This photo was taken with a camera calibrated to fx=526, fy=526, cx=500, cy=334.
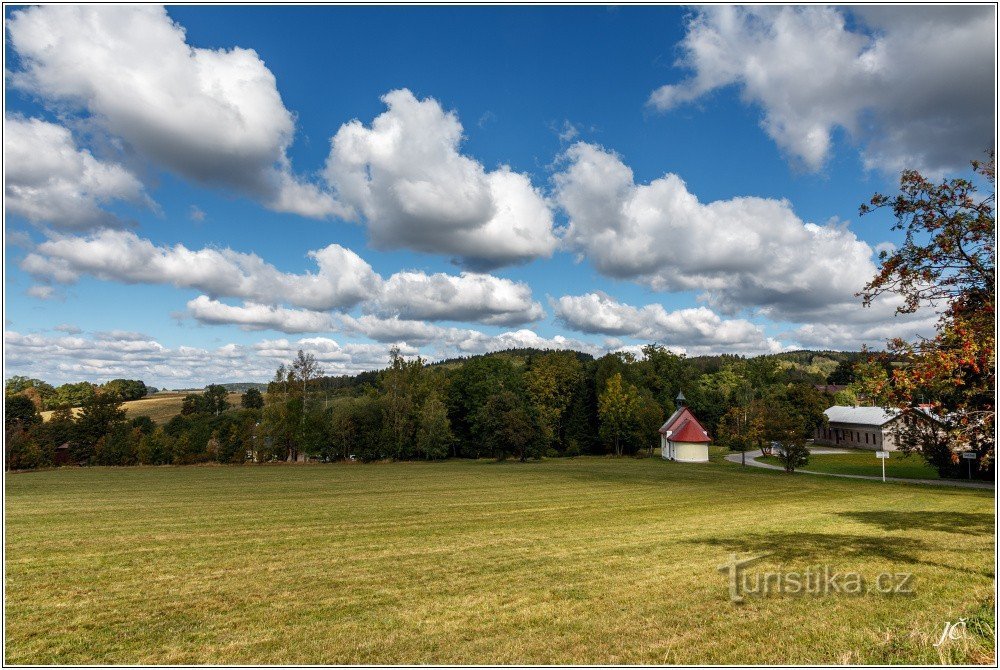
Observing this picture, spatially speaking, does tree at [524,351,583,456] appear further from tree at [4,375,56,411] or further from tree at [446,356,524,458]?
tree at [4,375,56,411]

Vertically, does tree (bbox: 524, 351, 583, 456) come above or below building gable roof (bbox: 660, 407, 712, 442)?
above

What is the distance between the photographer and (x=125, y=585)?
9484mm

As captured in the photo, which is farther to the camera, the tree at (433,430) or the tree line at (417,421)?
the tree at (433,430)

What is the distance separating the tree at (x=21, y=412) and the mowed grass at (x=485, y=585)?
153ft

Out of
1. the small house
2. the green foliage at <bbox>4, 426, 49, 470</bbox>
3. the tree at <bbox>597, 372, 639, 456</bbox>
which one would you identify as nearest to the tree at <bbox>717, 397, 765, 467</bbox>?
the small house

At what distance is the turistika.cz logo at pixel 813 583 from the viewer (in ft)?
25.7

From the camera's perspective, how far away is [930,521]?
1488 centimetres

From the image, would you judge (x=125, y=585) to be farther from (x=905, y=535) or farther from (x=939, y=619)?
(x=905, y=535)

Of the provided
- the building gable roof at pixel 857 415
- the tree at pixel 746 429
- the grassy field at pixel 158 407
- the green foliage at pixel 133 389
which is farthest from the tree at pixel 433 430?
the green foliage at pixel 133 389

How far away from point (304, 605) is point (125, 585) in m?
4.01

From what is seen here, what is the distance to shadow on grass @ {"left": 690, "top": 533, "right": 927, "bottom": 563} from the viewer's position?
33.9 ft

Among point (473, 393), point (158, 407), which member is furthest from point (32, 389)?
point (473, 393)

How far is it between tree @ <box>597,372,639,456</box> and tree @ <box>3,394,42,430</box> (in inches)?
2456

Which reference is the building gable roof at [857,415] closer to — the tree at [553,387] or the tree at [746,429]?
the tree at [746,429]
